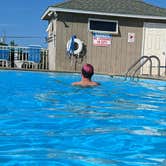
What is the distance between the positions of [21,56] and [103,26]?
391cm

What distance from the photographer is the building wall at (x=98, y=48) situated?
16.0 m

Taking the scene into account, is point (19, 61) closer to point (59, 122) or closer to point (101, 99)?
point (101, 99)

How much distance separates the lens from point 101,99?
301 inches

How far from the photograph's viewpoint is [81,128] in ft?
15.8

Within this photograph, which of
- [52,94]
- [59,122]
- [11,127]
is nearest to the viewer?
[11,127]

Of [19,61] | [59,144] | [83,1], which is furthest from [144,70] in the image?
[59,144]

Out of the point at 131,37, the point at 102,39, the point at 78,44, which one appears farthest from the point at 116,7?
the point at 78,44

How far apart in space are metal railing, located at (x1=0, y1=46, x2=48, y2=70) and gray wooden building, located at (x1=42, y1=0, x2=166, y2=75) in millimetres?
711

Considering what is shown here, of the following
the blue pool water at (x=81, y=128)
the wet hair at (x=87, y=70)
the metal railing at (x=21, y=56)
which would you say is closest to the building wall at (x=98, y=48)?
the metal railing at (x=21, y=56)

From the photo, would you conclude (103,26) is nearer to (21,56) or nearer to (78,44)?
→ (78,44)

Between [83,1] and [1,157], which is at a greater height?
[83,1]

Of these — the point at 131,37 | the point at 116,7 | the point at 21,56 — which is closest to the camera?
the point at 131,37

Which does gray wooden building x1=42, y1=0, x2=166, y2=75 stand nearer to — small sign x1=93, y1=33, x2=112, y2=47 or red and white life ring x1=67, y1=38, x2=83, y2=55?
small sign x1=93, y1=33, x2=112, y2=47

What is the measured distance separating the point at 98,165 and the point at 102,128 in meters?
1.58
